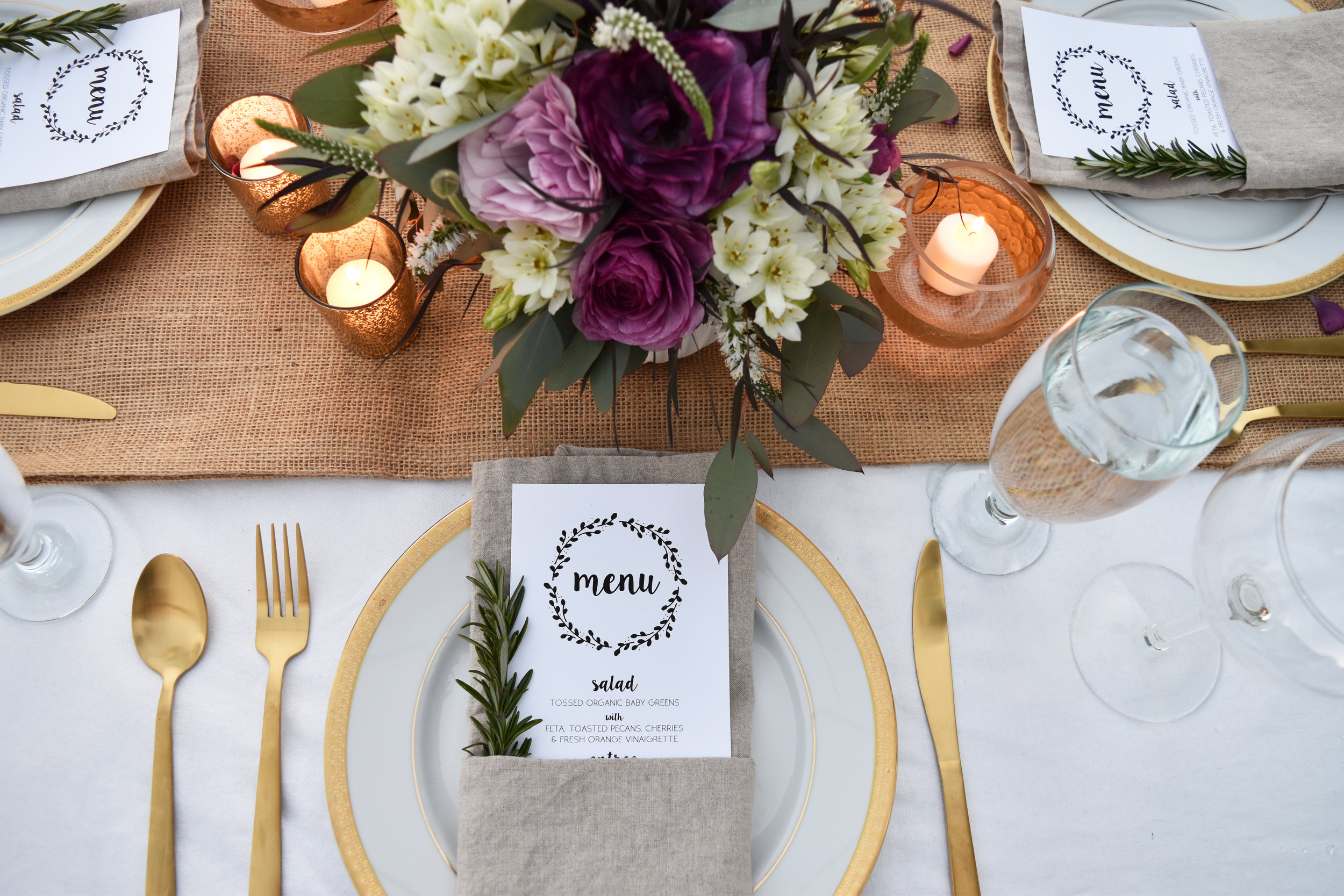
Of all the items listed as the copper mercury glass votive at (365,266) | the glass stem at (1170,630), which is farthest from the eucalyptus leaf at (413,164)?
the glass stem at (1170,630)

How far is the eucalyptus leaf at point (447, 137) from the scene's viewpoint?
414 mm

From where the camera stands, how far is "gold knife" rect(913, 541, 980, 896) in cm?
62

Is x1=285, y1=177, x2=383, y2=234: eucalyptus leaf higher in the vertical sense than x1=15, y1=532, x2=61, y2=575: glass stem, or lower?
higher

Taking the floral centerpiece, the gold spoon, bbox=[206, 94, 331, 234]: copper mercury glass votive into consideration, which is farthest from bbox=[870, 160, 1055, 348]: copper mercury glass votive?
the gold spoon

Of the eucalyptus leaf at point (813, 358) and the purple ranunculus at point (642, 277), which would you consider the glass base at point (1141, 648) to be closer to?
the eucalyptus leaf at point (813, 358)

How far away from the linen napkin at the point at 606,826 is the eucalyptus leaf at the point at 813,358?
0.89 feet

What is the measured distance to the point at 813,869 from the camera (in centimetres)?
59

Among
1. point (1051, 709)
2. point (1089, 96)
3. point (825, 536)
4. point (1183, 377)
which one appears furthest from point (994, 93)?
point (1051, 709)

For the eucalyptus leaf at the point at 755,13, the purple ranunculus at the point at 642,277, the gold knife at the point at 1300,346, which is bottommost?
the gold knife at the point at 1300,346

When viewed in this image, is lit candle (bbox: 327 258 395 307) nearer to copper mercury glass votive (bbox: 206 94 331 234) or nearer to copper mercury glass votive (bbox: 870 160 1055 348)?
copper mercury glass votive (bbox: 206 94 331 234)

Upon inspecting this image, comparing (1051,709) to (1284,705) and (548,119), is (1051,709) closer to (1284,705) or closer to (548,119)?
(1284,705)

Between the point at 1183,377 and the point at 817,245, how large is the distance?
1.09 feet

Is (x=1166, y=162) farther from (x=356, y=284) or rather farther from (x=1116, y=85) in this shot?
(x=356, y=284)

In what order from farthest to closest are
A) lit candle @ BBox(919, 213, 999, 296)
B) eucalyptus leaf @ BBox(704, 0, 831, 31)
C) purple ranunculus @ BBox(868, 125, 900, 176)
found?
lit candle @ BBox(919, 213, 999, 296) → purple ranunculus @ BBox(868, 125, 900, 176) → eucalyptus leaf @ BBox(704, 0, 831, 31)
